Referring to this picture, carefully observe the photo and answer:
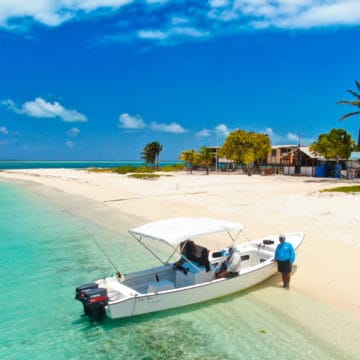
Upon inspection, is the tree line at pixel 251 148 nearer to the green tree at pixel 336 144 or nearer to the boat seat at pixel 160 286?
the green tree at pixel 336 144

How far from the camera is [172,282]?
11938mm

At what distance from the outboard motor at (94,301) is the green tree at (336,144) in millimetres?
51091

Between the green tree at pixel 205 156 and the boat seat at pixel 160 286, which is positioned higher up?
the green tree at pixel 205 156

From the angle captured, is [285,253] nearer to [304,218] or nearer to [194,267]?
[194,267]

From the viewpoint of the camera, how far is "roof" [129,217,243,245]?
1087 centimetres

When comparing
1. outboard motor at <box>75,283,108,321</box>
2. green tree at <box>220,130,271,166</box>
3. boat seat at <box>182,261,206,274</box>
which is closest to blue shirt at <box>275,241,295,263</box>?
boat seat at <box>182,261,206,274</box>

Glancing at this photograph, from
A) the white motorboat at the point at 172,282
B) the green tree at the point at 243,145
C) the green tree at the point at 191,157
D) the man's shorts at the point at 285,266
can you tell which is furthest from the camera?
the green tree at the point at 191,157

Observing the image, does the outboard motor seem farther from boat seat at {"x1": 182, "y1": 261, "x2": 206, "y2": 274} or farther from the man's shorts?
the man's shorts

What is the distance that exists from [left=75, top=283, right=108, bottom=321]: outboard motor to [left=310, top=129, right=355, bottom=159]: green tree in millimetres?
51091

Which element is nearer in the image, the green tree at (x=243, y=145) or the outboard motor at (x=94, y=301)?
the outboard motor at (x=94, y=301)

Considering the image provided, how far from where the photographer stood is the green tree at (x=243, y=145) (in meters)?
73.6

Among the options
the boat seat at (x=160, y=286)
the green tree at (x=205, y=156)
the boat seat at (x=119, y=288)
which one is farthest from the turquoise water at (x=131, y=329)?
the green tree at (x=205, y=156)

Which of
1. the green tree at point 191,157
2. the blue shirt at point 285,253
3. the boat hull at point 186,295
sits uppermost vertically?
the green tree at point 191,157

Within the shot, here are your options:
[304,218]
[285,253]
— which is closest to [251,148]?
[304,218]
